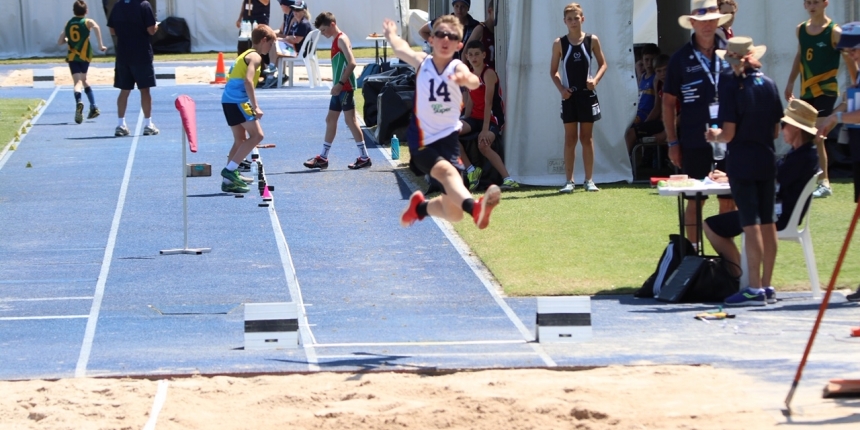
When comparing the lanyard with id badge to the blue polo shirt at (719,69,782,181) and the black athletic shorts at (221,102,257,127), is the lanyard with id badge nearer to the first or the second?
the blue polo shirt at (719,69,782,181)

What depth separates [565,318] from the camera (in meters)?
7.45

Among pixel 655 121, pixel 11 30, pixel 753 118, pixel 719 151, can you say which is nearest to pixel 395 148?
pixel 655 121

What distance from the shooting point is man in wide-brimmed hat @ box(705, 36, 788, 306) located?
827 centimetres

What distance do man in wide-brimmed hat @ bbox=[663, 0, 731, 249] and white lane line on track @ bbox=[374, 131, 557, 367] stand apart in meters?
1.78

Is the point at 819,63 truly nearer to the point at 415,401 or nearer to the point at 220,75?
the point at 415,401

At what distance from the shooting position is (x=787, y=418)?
5875mm

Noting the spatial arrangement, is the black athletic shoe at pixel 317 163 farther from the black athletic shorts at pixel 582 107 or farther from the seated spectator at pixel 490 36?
the black athletic shorts at pixel 582 107

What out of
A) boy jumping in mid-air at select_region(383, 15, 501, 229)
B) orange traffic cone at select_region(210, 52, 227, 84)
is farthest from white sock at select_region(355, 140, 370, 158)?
orange traffic cone at select_region(210, 52, 227, 84)

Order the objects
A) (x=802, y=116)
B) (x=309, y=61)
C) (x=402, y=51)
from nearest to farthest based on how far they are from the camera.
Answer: (x=402, y=51) < (x=802, y=116) < (x=309, y=61)

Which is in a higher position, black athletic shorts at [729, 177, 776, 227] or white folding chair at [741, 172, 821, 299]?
black athletic shorts at [729, 177, 776, 227]

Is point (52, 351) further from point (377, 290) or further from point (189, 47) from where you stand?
point (189, 47)

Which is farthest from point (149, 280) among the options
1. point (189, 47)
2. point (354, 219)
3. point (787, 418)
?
point (189, 47)

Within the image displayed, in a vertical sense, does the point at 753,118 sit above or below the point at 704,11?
below

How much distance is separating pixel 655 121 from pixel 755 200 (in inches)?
234
